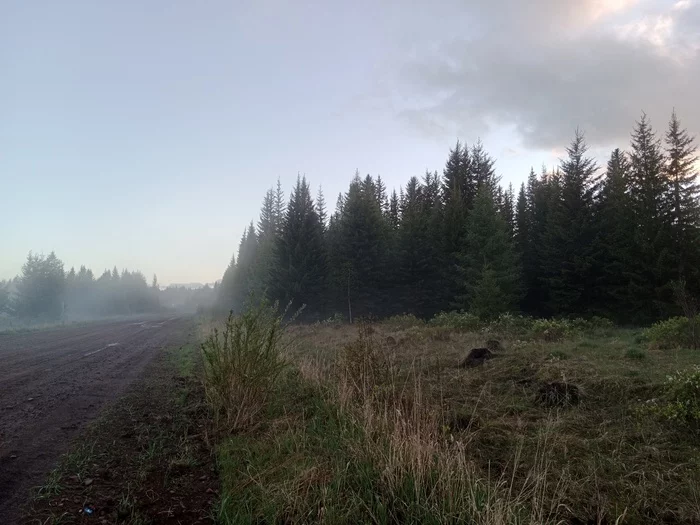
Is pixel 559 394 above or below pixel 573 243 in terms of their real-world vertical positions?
below

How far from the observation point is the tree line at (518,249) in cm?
2559

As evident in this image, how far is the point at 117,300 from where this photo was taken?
86.3 meters

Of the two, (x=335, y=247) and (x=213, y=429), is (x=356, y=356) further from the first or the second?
(x=335, y=247)

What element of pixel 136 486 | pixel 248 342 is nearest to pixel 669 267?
pixel 248 342

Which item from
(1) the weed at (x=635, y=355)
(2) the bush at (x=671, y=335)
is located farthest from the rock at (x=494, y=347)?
(2) the bush at (x=671, y=335)

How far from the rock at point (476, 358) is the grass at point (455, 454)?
5.80 ft

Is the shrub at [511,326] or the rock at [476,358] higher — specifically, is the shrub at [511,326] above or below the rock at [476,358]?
above

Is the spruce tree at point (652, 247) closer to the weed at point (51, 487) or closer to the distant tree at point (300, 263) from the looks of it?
the distant tree at point (300, 263)

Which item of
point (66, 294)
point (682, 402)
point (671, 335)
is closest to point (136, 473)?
point (682, 402)

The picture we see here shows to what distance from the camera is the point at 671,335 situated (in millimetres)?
11617

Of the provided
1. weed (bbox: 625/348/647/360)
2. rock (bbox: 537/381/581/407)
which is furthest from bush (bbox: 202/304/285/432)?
weed (bbox: 625/348/647/360)

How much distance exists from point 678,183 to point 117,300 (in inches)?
3581

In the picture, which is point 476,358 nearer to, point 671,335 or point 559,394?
point 559,394

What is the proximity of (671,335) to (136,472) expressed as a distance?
13143 millimetres
